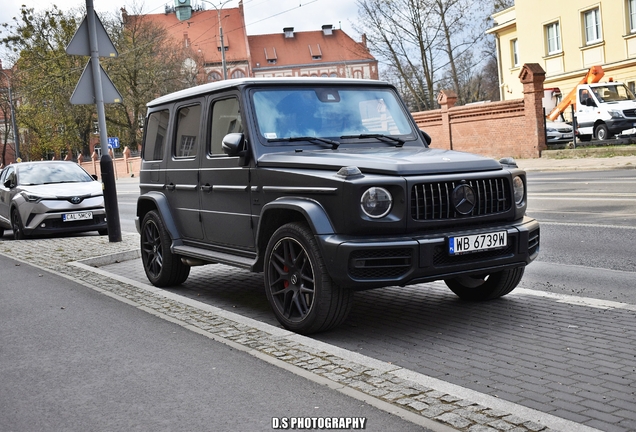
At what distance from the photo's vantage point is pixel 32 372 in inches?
212

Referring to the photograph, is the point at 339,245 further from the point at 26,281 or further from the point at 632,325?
the point at 26,281

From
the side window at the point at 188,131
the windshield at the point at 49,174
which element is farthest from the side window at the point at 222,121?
the windshield at the point at 49,174

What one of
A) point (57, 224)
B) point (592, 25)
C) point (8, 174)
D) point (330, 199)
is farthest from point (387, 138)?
point (592, 25)

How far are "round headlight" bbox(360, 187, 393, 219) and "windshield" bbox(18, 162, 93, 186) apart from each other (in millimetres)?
12098

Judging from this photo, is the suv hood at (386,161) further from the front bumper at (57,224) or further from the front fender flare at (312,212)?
the front bumper at (57,224)

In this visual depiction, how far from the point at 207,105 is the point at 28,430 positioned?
3962 millimetres

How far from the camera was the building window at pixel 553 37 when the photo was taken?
4241 cm

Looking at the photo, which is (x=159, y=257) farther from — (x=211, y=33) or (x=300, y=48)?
(x=300, y=48)

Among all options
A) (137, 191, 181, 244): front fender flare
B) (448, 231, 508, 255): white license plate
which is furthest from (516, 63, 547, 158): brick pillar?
(448, 231, 508, 255): white license plate

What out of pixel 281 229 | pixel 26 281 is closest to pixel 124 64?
pixel 26 281

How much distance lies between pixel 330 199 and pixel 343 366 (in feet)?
4.23

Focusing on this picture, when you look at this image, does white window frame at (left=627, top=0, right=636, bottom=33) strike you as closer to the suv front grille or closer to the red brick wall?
the red brick wall

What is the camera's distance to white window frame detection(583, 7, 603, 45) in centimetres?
3896

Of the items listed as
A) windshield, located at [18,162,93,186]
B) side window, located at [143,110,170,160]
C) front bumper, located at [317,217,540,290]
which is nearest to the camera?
front bumper, located at [317,217,540,290]
